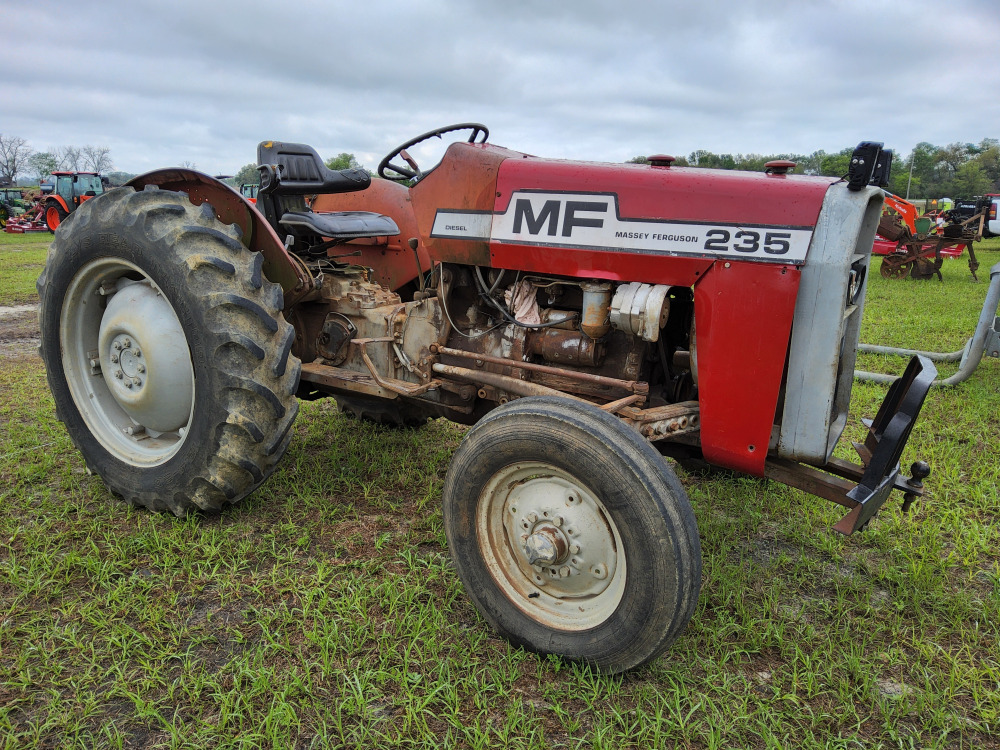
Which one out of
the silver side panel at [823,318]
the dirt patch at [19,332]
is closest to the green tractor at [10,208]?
the dirt patch at [19,332]

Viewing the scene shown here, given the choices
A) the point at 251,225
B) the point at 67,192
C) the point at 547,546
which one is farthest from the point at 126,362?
the point at 67,192

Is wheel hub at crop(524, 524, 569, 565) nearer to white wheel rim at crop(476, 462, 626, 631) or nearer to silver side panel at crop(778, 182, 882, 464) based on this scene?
white wheel rim at crop(476, 462, 626, 631)

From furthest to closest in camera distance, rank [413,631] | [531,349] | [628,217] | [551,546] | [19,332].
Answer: [19,332] → [531,349] → [628,217] → [413,631] → [551,546]

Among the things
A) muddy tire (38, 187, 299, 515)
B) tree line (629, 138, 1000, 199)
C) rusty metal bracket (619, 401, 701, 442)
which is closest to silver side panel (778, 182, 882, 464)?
rusty metal bracket (619, 401, 701, 442)

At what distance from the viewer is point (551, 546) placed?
7.02ft

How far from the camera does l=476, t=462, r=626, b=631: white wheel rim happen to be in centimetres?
213

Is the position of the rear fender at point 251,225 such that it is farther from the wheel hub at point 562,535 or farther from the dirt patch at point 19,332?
the dirt patch at point 19,332

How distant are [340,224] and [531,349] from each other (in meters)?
1.39

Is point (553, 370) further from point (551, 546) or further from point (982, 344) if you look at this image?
point (982, 344)

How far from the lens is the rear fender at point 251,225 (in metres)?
3.06

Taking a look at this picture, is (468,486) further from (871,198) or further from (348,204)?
(348,204)

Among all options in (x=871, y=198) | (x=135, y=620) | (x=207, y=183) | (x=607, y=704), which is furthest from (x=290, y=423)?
(x=871, y=198)

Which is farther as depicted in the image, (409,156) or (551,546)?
(409,156)

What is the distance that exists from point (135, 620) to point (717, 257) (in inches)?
95.4
